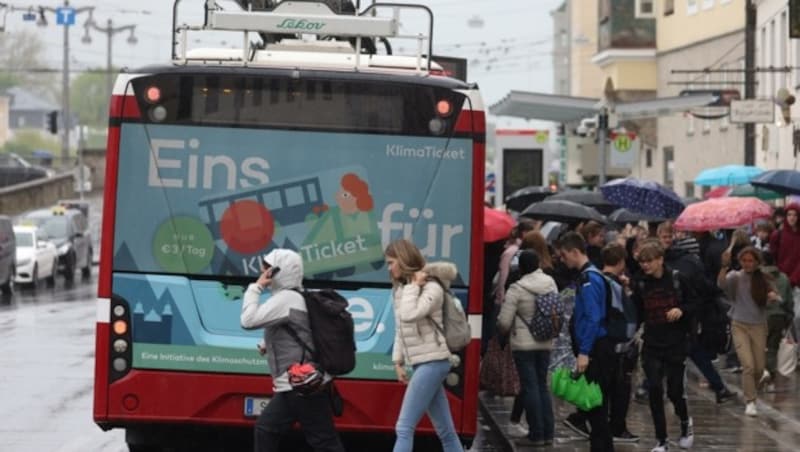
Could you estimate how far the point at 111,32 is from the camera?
9156 cm

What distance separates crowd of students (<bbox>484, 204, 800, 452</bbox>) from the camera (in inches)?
549

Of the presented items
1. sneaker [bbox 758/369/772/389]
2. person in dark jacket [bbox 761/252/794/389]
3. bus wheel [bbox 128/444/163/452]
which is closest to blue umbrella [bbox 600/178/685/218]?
person in dark jacket [bbox 761/252/794/389]

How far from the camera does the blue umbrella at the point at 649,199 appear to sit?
24047 mm

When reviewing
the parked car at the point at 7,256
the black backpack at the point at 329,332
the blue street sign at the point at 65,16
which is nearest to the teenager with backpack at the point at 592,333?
the black backpack at the point at 329,332

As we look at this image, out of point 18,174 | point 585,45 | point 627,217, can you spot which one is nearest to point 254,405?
point 627,217

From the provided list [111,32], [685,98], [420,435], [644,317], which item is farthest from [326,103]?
[111,32]

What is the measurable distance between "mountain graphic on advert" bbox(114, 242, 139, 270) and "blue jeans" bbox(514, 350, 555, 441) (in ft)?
12.5

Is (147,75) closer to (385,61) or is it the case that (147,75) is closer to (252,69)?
(252,69)

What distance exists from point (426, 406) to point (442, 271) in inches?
34.6

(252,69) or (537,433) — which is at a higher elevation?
(252,69)

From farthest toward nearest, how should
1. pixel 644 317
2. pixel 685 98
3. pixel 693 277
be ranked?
pixel 685 98 < pixel 693 277 < pixel 644 317

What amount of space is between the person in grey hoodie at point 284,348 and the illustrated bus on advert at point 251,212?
1208mm

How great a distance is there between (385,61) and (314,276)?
161cm

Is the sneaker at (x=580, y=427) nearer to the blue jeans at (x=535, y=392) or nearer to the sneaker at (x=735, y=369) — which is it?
the blue jeans at (x=535, y=392)
